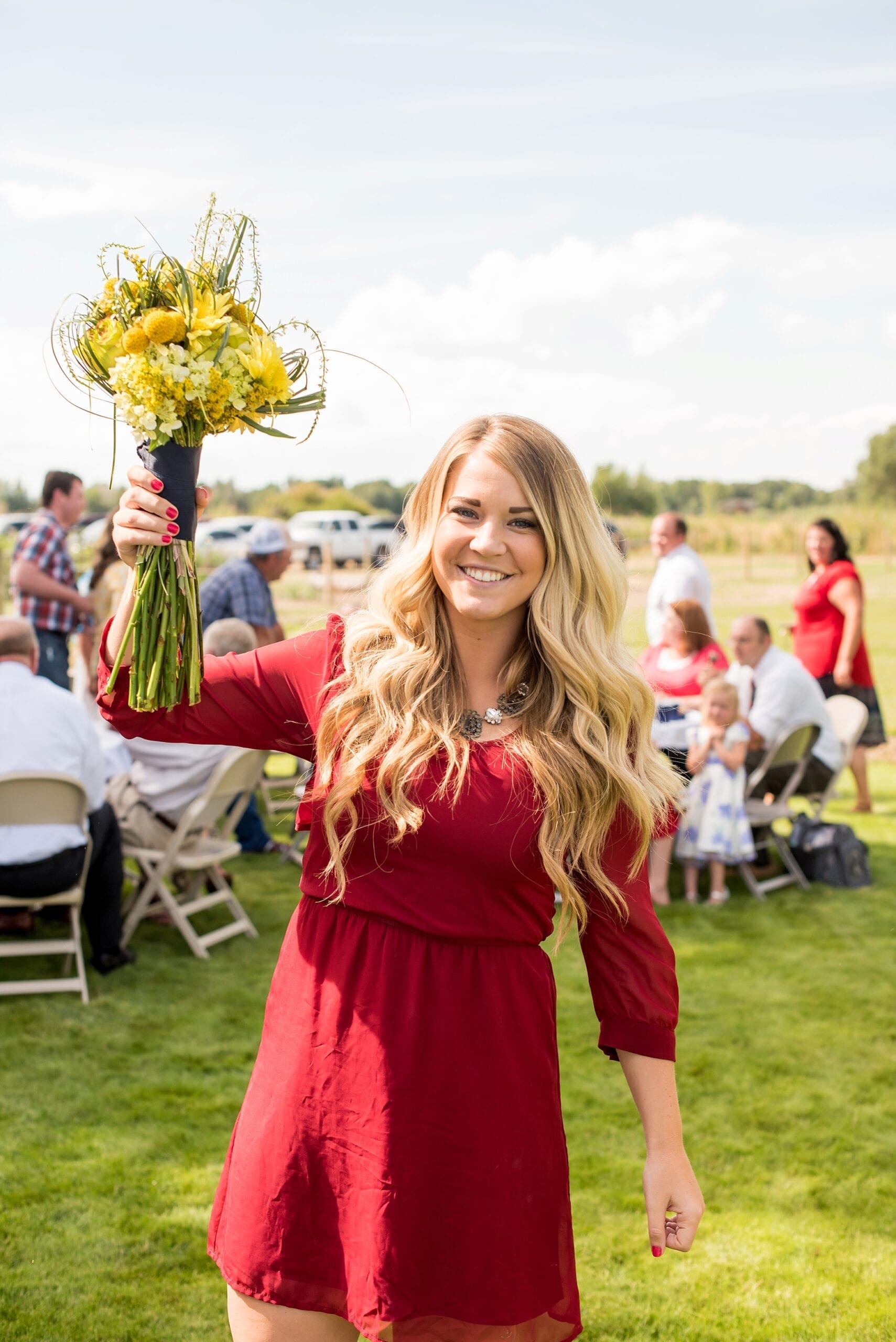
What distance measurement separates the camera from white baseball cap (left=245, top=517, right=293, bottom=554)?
700 cm

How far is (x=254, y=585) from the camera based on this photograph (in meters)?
6.93

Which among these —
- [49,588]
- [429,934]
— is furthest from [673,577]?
[429,934]

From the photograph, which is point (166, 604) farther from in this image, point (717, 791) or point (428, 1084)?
point (717, 791)

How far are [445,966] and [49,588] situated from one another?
5.96 meters

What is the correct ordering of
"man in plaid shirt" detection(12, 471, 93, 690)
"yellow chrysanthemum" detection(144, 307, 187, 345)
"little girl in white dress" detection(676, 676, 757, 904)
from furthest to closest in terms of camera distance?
"man in plaid shirt" detection(12, 471, 93, 690) < "little girl in white dress" detection(676, 676, 757, 904) < "yellow chrysanthemum" detection(144, 307, 187, 345)

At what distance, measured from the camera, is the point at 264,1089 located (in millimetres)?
1963

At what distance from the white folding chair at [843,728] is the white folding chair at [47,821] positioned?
4.40 meters

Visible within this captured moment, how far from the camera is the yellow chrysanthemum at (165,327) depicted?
69.9 inches

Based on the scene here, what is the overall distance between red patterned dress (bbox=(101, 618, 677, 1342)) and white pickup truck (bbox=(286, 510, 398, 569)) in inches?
1142

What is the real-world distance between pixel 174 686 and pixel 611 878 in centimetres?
78

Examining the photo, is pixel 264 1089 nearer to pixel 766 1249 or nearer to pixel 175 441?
pixel 175 441

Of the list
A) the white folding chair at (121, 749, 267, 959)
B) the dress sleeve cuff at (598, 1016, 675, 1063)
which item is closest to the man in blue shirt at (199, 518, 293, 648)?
the white folding chair at (121, 749, 267, 959)

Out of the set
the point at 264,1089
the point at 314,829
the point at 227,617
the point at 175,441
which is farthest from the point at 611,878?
the point at 227,617

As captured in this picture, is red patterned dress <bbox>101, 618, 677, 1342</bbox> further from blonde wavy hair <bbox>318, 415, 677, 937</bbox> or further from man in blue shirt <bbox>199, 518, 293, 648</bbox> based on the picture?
man in blue shirt <bbox>199, 518, 293, 648</bbox>
